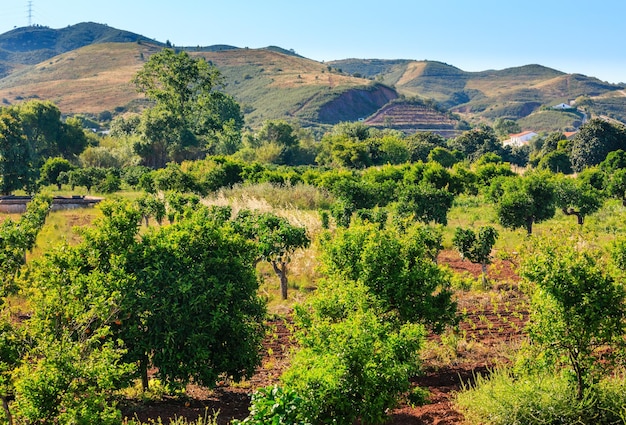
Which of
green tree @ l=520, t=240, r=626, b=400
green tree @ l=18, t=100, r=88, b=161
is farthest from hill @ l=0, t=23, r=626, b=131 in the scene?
green tree @ l=520, t=240, r=626, b=400

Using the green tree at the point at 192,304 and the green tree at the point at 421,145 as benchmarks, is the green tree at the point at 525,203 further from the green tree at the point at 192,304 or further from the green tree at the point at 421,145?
the green tree at the point at 421,145

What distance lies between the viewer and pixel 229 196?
2947cm

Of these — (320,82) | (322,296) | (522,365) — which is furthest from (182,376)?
(320,82)

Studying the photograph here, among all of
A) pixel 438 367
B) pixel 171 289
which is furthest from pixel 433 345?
pixel 171 289

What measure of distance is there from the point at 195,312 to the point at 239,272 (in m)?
1.00

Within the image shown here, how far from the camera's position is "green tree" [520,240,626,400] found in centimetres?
703

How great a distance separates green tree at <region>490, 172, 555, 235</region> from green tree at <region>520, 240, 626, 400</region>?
1502cm

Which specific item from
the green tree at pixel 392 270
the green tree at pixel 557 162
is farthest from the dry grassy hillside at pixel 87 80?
the green tree at pixel 392 270

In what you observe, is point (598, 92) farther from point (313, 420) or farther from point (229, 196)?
point (313, 420)

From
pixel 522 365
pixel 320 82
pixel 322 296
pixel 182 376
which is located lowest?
pixel 182 376

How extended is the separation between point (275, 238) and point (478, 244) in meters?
6.27

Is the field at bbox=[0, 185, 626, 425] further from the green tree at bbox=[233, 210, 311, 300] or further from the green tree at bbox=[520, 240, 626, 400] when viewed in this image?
the green tree at bbox=[233, 210, 311, 300]

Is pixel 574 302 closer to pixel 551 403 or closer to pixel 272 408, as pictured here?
pixel 551 403

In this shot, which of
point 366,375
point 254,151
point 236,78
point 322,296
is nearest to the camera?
point 366,375
